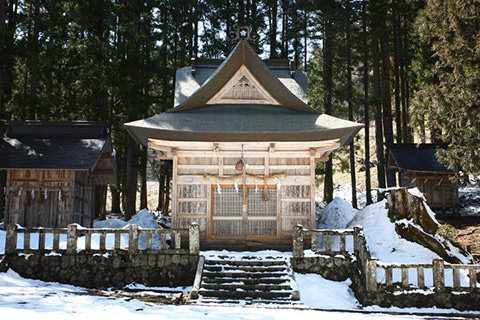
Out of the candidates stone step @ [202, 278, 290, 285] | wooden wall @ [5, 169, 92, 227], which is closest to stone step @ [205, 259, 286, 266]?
stone step @ [202, 278, 290, 285]

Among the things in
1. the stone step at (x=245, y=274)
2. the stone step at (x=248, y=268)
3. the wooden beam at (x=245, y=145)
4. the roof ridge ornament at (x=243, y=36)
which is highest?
the roof ridge ornament at (x=243, y=36)

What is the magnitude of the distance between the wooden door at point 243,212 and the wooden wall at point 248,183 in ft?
0.79

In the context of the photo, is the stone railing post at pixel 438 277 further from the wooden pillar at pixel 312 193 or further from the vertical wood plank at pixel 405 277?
the wooden pillar at pixel 312 193

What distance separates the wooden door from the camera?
1547 centimetres

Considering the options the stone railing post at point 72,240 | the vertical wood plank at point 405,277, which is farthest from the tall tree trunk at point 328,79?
the stone railing post at point 72,240

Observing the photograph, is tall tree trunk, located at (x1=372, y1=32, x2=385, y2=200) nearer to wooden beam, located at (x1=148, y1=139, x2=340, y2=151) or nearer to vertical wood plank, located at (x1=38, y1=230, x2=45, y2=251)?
wooden beam, located at (x1=148, y1=139, x2=340, y2=151)

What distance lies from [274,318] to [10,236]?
8508 mm

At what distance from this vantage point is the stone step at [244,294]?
10914 millimetres

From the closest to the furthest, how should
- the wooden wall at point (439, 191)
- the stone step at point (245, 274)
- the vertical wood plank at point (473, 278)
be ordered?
the vertical wood plank at point (473, 278)
the stone step at point (245, 274)
the wooden wall at point (439, 191)

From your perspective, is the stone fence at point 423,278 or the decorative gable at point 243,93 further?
the decorative gable at point 243,93

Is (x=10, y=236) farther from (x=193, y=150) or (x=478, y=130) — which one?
(x=478, y=130)

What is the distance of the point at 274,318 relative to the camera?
8.59 meters

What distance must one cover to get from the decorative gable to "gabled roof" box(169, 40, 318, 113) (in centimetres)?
16

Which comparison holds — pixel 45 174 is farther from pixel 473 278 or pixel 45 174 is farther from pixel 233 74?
pixel 473 278
